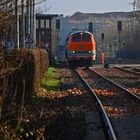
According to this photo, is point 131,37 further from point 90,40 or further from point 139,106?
point 139,106

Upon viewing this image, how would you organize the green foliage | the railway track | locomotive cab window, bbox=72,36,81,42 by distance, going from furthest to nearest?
locomotive cab window, bbox=72,36,81,42 → the green foliage → the railway track

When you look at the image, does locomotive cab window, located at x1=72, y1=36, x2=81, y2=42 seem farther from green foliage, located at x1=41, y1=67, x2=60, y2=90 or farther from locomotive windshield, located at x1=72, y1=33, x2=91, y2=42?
green foliage, located at x1=41, y1=67, x2=60, y2=90

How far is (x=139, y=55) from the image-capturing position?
112875 millimetres

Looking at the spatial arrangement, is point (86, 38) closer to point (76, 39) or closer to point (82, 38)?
point (82, 38)

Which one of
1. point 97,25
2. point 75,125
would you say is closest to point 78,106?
point 75,125

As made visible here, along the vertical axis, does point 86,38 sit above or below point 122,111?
above

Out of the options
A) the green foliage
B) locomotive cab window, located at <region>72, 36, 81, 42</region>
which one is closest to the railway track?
the green foliage

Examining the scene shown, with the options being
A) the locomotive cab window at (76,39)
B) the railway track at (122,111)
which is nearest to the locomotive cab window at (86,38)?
the locomotive cab window at (76,39)

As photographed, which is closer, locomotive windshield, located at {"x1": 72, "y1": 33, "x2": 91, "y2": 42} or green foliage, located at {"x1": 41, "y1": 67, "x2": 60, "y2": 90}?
green foliage, located at {"x1": 41, "y1": 67, "x2": 60, "y2": 90}

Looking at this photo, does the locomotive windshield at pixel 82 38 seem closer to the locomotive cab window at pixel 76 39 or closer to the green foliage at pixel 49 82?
the locomotive cab window at pixel 76 39

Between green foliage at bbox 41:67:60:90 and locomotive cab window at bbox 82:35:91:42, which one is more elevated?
locomotive cab window at bbox 82:35:91:42

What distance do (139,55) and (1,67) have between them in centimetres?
10299

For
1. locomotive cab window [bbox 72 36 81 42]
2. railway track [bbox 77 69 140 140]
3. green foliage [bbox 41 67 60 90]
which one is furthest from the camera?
locomotive cab window [bbox 72 36 81 42]

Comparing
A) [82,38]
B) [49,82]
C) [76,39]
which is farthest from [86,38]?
[49,82]
